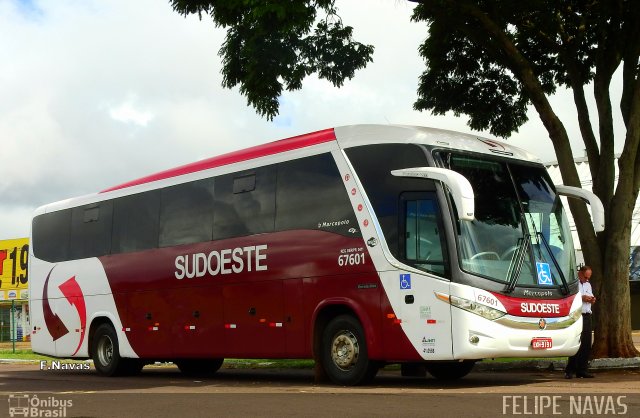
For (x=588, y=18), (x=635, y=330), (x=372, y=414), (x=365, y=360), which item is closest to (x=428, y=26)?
(x=588, y=18)

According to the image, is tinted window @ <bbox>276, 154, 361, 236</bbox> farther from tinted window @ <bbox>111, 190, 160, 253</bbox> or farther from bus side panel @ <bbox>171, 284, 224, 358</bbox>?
tinted window @ <bbox>111, 190, 160, 253</bbox>

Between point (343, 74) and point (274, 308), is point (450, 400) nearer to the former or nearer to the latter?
point (274, 308)

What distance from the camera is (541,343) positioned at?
1402cm

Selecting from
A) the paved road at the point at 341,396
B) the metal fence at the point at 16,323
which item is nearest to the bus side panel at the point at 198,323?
the paved road at the point at 341,396

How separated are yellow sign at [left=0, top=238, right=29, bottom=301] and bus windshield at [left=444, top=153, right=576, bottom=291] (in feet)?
124

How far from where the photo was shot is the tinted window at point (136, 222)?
19.2 m

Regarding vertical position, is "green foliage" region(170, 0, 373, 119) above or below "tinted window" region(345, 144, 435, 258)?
above

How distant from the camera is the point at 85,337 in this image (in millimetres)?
20859

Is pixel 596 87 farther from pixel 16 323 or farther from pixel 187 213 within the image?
pixel 16 323

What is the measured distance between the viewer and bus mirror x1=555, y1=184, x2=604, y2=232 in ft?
50.2

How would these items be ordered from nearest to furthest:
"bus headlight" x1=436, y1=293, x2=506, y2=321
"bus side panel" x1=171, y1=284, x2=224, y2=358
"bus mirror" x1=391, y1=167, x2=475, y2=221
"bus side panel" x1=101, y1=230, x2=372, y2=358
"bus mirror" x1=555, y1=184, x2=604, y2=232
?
"bus mirror" x1=391, y1=167, x2=475, y2=221, "bus headlight" x1=436, y1=293, x2=506, y2=321, "bus side panel" x1=101, y1=230, x2=372, y2=358, "bus mirror" x1=555, y1=184, x2=604, y2=232, "bus side panel" x1=171, y1=284, x2=224, y2=358

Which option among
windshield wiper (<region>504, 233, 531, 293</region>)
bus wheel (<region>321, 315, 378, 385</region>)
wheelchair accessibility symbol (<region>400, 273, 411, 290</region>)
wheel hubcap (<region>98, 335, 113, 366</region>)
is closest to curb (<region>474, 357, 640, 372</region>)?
windshield wiper (<region>504, 233, 531, 293</region>)

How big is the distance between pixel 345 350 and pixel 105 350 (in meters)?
7.46

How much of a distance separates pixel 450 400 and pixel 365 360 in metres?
2.89
